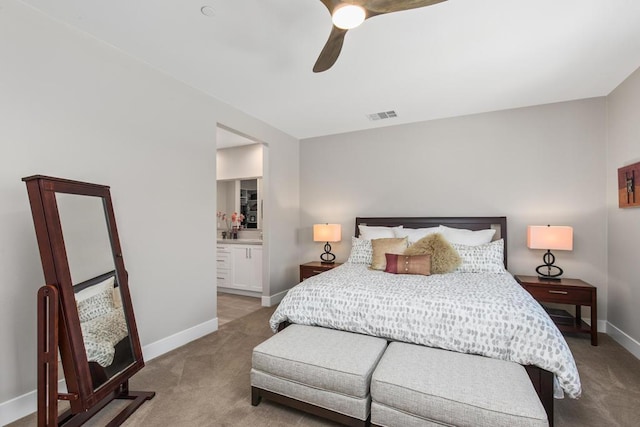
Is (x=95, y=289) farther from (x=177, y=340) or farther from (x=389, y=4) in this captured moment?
(x=389, y=4)

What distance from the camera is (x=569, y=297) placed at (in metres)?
3.06

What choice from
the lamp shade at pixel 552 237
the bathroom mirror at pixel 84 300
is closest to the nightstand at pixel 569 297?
the lamp shade at pixel 552 237

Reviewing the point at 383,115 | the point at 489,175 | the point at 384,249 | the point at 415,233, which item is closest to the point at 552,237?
the point at 489,175

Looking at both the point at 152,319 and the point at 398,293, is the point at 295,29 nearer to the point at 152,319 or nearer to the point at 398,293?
the point at 398,293

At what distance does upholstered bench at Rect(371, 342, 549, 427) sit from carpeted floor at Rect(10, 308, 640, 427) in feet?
1.72

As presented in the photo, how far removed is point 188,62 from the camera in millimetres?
2645

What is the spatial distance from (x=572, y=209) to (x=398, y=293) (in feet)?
8.92

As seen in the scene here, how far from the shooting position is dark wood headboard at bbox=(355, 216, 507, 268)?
372 centimetres

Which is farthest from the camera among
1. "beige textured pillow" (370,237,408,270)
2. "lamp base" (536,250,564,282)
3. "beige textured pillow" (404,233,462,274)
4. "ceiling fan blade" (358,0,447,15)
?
"lamp base" (536,250,564,282)

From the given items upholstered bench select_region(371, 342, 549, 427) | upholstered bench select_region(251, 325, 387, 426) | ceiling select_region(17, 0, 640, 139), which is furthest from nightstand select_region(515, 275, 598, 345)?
upholstered bench select_region(251, 325, 387, 426)

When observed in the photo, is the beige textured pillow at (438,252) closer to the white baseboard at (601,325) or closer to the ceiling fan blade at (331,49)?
the white baseboard at (601,325)

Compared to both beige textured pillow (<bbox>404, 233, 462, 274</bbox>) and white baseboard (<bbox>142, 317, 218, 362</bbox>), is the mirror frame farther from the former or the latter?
beige textured pillow (<bbox>404, 233, 462, 274</bbox>)

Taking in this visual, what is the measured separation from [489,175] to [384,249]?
179cm

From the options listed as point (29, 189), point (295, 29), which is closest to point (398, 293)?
point (295, 29)
